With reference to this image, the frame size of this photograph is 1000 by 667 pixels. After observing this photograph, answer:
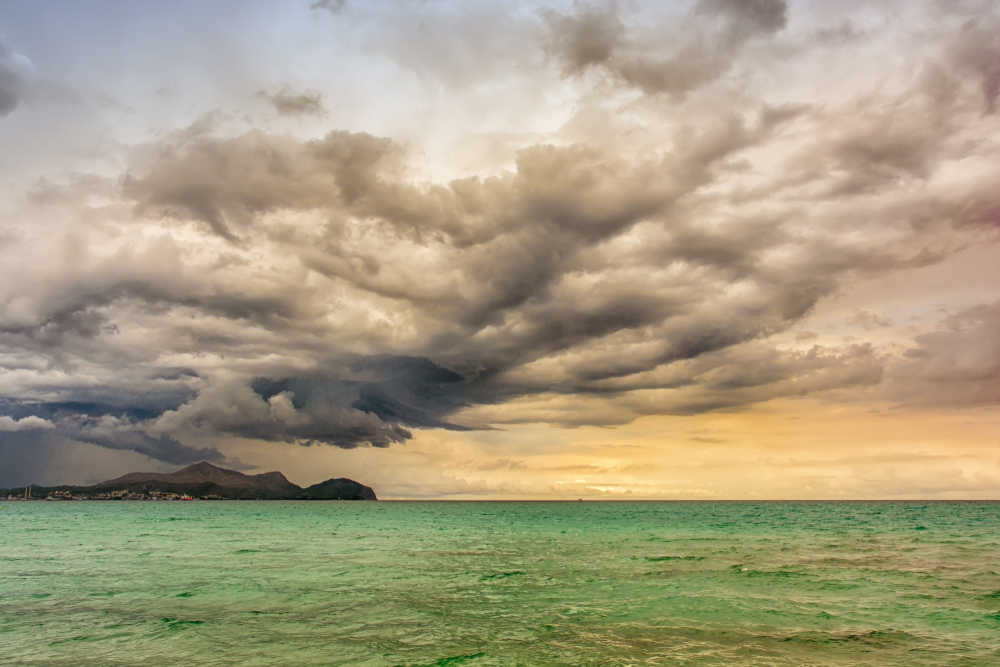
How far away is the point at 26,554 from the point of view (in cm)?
4272

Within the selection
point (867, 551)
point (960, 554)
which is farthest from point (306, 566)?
point (960, 554)

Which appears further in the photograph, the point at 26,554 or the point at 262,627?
the point at 26,554

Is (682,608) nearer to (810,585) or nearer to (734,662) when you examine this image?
(734,662)

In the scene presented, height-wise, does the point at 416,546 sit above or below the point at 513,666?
below

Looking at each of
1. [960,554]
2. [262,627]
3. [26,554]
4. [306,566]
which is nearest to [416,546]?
[306,566]

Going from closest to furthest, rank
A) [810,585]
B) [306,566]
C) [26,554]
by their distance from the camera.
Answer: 1. [810,585]
2. [306,566]
3. [26,554]

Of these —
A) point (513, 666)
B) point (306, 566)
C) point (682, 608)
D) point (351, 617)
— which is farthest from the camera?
point (306, 566)

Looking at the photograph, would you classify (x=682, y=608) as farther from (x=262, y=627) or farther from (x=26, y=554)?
(x=26, y=554)

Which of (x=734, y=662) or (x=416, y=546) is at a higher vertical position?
(x=734, y=662)

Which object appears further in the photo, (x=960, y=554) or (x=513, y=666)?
(x=960, y=554)

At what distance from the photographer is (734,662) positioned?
52.1 feet

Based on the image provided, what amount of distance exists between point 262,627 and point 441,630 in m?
6.12

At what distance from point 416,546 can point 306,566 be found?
15.8 meters

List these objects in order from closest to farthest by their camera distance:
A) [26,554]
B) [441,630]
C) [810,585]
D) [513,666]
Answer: [513,666], [441,630], [810,585], [26,554]
